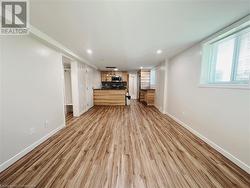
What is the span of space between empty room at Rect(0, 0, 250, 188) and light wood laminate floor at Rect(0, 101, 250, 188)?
0.05 ft

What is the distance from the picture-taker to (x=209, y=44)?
260cm

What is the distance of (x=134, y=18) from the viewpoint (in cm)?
185

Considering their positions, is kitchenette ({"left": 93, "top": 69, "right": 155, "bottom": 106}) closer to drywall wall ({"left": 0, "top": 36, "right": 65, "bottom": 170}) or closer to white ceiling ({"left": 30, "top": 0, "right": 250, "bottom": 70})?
drywall wall ({"left": 0, "top": 36, "right": 65, "bottom": 170})

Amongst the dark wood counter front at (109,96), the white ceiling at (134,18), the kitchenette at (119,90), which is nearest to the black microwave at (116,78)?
the kitchenette at (119,90)

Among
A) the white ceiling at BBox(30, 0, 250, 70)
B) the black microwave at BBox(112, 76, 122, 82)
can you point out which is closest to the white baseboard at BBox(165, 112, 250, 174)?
the white ceiling at BBox(30, 0, 250, 70)

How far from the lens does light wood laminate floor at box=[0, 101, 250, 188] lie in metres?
1.50

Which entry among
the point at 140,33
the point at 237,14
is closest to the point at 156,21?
the point at 140,33

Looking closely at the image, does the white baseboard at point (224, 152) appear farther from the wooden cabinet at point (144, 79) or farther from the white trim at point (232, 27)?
the wooden cabinet at point (144, 79)

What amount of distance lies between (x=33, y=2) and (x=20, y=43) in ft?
2.86

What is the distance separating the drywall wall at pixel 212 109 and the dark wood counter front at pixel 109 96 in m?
3.38

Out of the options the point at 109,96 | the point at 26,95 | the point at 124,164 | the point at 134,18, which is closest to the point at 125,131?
the point at 124,164

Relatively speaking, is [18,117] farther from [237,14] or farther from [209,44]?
[209,44]

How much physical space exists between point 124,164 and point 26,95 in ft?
7.04

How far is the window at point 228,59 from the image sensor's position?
1.86 metres
